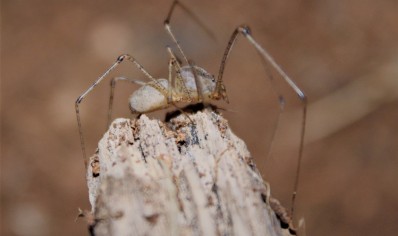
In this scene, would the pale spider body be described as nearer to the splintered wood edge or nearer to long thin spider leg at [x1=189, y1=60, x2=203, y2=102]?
long thin spider leg at [x1=189, y1=60, x2=203, y2=102]

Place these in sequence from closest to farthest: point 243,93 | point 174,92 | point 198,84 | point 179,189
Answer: point 179,189 < point 198,84 < point 174,92 < point 243,93

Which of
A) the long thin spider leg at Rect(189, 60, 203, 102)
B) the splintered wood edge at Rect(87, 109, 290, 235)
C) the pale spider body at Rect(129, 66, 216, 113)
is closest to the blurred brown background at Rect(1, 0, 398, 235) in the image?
the pale spider body at Rect(129, 66, 216, 113)

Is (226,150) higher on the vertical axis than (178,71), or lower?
lower

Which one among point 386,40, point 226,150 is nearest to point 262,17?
point 386,40

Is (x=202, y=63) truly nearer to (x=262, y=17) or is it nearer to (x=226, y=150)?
(x=262, y=17)

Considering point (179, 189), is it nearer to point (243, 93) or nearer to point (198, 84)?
point (198, 84)

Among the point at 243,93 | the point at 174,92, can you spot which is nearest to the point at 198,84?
the point at 174,92
